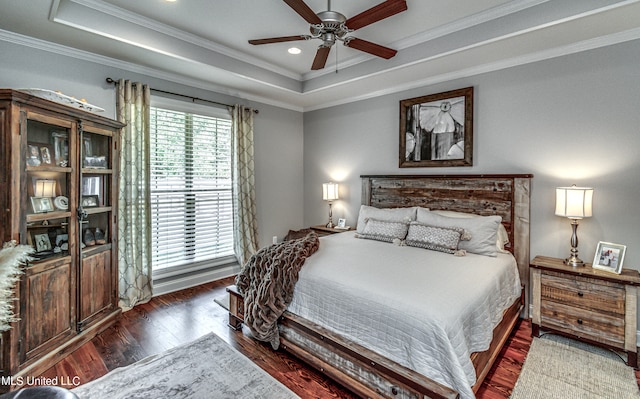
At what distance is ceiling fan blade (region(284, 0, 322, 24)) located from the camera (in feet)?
6.62

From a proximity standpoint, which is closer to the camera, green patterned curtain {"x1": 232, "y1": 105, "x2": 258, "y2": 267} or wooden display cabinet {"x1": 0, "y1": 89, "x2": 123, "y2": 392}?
wooden display cabinet {"x1": 0, "y1": 89, "x2": 123, "y2": 392}

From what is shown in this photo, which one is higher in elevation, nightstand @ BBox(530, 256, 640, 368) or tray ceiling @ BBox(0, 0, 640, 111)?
tray ceiling @ BBox(0, 0, 640, 111)

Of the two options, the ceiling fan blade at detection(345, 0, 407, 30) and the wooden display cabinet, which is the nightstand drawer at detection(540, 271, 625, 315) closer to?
the ceiling fan blade at detection(345, 0, 407, 30)

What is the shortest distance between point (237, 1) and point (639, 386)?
14.0 ft

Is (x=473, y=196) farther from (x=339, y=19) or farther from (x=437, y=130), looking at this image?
(x=339, y=19)

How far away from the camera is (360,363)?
6.21 feet

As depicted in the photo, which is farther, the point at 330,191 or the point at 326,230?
the point at 330,191

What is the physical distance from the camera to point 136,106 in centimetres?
338

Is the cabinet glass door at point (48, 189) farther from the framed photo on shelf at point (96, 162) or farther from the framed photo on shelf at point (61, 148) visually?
the framed photo on shelf at point (96, 162)

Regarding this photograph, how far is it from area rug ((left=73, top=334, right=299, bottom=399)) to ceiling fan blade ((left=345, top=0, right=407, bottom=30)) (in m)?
2.65

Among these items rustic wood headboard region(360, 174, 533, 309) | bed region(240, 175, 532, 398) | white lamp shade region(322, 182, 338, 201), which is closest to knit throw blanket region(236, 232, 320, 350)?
bed region(240, 175, 532, 398)

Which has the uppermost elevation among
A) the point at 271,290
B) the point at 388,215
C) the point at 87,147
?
the point at 87,147

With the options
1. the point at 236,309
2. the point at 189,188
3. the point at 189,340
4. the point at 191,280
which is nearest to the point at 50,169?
the point at 189,188

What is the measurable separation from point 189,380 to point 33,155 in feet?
6.74
